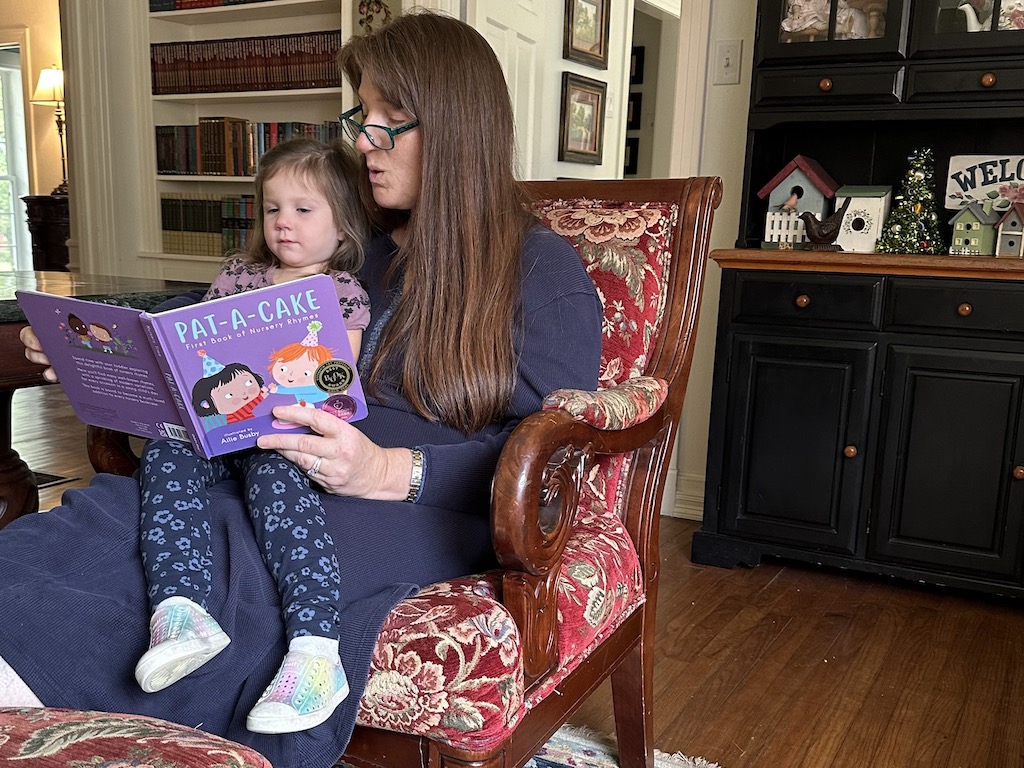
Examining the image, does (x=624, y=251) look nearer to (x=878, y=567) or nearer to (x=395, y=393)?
(x=395, y=393)

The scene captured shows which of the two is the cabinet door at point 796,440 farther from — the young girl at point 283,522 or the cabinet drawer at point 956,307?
the young girl at point 283,522

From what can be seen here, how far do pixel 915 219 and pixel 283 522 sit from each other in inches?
79.3

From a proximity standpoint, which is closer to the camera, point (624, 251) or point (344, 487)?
point (344, 487)

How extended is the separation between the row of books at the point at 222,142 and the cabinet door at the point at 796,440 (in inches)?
91.2

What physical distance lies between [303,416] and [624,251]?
64cm

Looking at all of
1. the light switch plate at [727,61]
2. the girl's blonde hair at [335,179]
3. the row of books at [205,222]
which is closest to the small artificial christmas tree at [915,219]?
the light switch plate at [727,61]

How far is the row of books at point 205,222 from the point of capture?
166 inches

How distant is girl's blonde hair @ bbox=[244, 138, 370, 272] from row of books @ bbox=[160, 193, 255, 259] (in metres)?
2.85

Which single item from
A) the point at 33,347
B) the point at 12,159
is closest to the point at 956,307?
the point at 33,347

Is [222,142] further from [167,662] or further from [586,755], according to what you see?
[167,662]

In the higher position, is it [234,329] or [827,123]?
[827,123]

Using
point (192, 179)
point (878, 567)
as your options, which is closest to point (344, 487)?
point (878, 567)

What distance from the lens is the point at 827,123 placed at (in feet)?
8.80

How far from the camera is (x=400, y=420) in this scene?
1.25m
